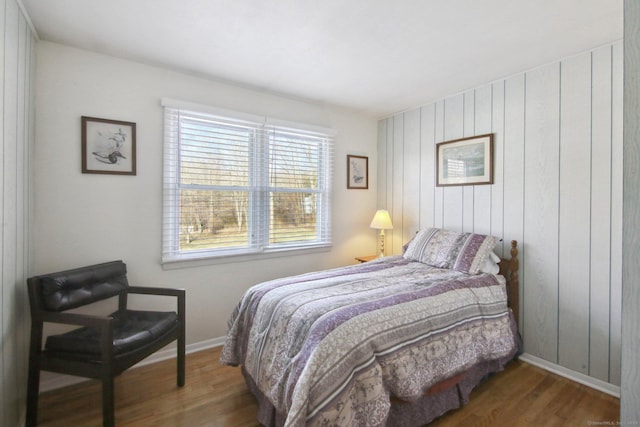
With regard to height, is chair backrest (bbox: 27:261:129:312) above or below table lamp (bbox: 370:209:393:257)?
below

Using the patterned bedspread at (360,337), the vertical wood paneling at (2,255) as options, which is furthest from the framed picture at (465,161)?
the vertical wood paneling at (2,255)

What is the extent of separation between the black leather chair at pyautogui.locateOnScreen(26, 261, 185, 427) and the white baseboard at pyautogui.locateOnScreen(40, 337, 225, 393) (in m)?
0.47

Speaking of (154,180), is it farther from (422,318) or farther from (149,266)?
(422,318)

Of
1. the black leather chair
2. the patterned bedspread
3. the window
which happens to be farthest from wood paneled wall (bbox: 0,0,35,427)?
the patterned bedspread

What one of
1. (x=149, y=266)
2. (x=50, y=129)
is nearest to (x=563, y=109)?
(x=149, y=266)

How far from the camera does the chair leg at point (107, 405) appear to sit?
5.24 feet

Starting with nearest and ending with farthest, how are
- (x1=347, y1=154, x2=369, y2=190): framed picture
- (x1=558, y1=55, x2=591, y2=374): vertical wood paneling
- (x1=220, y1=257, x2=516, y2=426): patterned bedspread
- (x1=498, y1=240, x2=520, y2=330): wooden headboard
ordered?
(x1=220, y1=257, x2=516, y2=426): patterned bedspread, (x1=558, y1=55, x2=591, y2=374): vertical wood paneling, (x1=498, y1=240, x2=520, y2=330): wooden headboard, (x1=347, y1=154, x2=369, y2=190): framed picture

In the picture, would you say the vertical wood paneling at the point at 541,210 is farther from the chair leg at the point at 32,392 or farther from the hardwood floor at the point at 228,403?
the chair leg at the point at 32,392

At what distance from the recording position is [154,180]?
2.52 m

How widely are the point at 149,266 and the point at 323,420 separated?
195cm

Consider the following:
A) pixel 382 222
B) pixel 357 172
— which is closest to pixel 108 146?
pixel 357 172

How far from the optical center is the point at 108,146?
7.62 feet

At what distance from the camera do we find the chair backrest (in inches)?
70.9

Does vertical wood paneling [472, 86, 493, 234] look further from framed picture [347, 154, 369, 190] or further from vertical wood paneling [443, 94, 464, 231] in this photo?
framed picture [347, 154, 369, 190]
